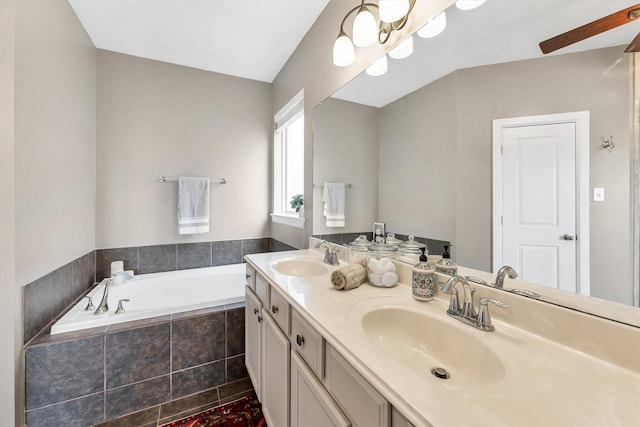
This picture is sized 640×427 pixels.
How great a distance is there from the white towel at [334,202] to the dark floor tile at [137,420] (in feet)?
5.06

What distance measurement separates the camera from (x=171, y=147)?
8.00 feet

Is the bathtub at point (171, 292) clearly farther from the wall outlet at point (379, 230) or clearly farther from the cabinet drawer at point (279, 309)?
the wall outlet at point (379, 230)

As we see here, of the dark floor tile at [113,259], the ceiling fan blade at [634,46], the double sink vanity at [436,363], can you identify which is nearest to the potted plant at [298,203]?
the double sink vanity at [436,363]

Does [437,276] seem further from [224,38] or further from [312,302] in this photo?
[224,38]

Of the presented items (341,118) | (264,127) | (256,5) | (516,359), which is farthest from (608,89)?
(264,127)

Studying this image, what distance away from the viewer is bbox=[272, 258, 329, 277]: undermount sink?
5.06ft

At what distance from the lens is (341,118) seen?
1584 mm

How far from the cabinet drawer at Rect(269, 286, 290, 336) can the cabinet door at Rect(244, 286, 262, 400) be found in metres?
0.20

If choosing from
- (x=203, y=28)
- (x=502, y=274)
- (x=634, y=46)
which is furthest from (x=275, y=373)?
(x=203, y=28)

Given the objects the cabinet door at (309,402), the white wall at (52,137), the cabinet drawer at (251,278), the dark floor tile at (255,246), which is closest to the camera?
the cabinet door at (309,402)

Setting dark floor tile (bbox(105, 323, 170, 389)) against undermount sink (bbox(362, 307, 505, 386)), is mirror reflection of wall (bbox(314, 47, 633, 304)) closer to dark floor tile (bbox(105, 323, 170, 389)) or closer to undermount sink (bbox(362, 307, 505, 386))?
undermount sink (bbox(362, 307, 505, 386))

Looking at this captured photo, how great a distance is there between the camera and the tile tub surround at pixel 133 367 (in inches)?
52.1

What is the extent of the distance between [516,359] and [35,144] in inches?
89.1

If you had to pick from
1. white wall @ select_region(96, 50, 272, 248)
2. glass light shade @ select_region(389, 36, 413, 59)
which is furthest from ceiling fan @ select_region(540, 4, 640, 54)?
white wall @ select_region(96, 50, 272, 248)
